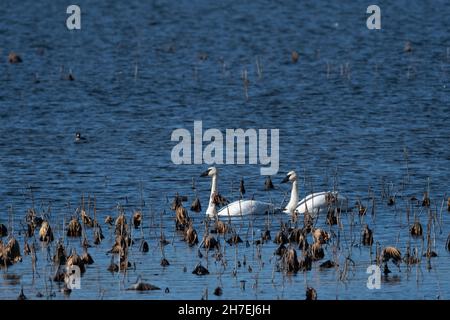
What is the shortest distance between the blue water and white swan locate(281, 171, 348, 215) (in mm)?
445

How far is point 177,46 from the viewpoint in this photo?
5359 centimetres

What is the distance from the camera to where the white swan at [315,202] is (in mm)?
24562

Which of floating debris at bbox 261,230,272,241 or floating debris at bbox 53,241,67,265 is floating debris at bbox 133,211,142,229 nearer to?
floating debris at bbox 261,230,272,241

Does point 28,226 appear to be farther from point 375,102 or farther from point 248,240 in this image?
point 375,102

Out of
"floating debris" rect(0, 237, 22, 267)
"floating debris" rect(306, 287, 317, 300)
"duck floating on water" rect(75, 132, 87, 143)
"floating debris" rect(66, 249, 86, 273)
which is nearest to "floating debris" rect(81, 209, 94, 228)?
"floating debris" rect(0, 237, 22, 267)

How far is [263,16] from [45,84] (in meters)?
21.6

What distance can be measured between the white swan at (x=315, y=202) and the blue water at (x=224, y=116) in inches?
17.5

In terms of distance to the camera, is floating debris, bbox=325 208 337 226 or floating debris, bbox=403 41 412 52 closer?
floating debris, bbox=325 208 337 226

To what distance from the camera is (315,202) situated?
25062mm

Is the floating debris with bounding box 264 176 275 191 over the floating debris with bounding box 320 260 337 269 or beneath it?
over

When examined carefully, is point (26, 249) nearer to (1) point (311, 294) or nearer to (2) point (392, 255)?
(1) point (311, 294)

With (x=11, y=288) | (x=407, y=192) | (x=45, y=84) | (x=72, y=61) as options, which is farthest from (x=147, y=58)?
(x=11, y=288)

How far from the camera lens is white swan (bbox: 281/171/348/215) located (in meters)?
24.6

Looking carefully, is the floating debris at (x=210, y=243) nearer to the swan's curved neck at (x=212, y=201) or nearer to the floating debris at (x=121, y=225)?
the floating debris at (x=121, y=225)
